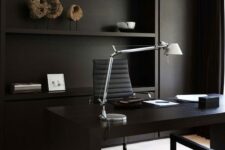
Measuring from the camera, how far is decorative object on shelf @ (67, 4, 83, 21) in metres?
4.07

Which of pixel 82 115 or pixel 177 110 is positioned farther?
pixel 177 110

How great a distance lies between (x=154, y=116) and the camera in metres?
2.55

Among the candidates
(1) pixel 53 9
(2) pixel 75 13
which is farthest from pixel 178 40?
(1) pixel 53 9

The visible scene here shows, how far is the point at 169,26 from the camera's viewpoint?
15.3 ft

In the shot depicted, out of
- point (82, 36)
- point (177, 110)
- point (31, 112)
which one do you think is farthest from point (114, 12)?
point (177, 110)

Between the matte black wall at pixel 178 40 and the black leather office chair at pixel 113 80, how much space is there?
89 cm

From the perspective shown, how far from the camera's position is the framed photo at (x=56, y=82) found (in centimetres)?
402

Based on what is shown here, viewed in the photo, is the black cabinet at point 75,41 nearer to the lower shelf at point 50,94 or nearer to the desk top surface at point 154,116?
the lower shelf at point 50,94

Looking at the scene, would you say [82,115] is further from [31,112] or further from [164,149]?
[164,149]

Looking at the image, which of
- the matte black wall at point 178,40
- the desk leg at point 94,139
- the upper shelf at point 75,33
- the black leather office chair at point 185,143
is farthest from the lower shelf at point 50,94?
the desk leg at point 94,139

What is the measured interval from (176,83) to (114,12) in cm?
129

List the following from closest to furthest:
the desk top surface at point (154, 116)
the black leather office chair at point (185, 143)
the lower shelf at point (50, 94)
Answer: the desk top surface at point (154, 116), the black leather office chair at point (185, 143), the lower shelf at point (50, 94)

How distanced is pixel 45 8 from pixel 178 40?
1.90m

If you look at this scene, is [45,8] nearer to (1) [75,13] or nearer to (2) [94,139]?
(1) [75,13]
